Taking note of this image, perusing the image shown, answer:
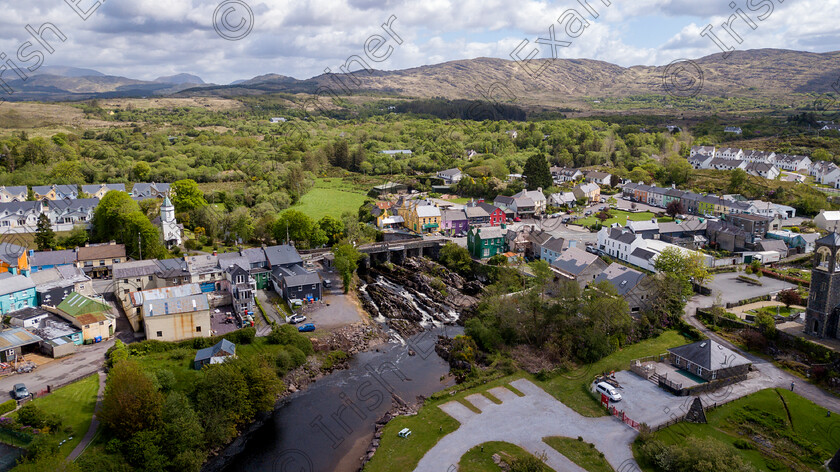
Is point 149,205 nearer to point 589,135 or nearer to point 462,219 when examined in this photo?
point 462,219

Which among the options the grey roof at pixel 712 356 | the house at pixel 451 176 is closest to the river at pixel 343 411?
the grey roof at pixel 712 356

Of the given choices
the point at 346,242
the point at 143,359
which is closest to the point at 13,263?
the point at 143,359

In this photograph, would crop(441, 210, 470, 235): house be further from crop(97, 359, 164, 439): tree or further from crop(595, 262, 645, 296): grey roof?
crop(97, 359, 164, 439): tree

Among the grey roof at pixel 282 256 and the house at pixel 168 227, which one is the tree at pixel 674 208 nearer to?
the grey roof at pixel 282 256

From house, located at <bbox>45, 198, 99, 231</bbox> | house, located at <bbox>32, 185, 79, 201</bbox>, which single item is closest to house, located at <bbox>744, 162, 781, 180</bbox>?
house, located at <bbox>45, 198, 99, 231</bbox>

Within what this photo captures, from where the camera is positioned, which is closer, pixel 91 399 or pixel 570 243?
pixel 91 399

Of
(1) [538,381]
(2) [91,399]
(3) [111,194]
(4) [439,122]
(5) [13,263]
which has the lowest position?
(1) [538,381]
